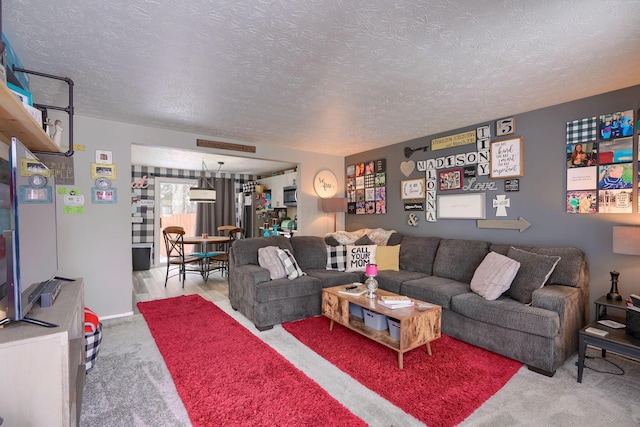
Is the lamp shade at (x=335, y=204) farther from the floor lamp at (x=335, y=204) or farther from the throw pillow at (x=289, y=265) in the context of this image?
the throw pillow at (x=289, y=265)

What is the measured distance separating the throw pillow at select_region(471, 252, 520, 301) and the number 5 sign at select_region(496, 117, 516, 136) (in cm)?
142

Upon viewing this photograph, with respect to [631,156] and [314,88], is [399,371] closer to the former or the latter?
[314,88]

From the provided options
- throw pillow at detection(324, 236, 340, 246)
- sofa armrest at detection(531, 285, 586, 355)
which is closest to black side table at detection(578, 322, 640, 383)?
sofa armrest at detection(531, 285, 586, 355)

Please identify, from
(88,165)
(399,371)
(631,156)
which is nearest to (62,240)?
(88,165)

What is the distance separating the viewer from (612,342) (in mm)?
2053

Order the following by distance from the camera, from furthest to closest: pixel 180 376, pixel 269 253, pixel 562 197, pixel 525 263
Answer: pixel 269 253 → pixel 562 197 → pixel 525 263 → pixel 180 376

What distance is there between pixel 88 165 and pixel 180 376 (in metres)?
2.62

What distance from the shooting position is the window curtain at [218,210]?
743cm

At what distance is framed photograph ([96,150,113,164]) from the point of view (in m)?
3.45

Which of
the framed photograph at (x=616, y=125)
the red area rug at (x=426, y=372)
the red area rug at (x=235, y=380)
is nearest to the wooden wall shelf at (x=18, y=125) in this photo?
the red area rug at (x=235, y=380)

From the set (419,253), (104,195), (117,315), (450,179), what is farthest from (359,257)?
(104,195)

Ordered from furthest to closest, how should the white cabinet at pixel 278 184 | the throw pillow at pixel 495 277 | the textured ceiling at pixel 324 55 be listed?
the white cabinet at pixel 278 184 → the throw pillow at pixel 495 277 → the textured ceiling at pixel 324 55

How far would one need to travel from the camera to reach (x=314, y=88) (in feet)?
8.52

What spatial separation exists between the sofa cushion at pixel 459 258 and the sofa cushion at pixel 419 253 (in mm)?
92
